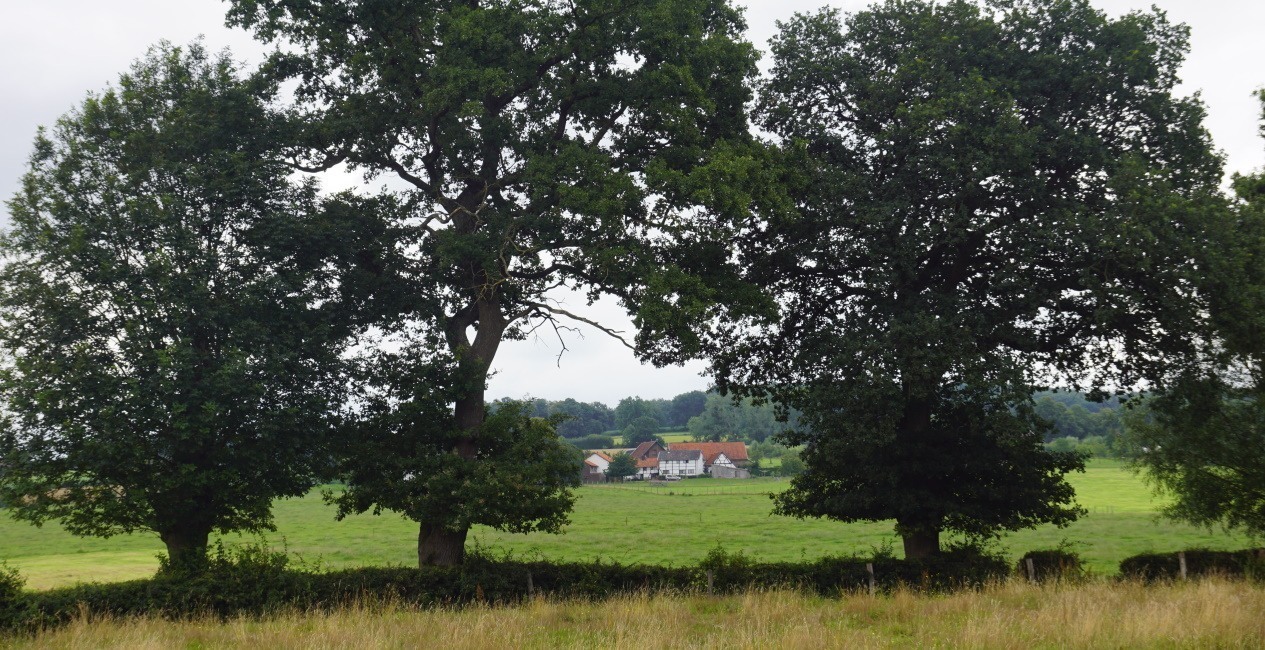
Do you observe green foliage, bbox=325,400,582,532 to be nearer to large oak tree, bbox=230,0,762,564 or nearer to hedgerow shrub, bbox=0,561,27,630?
large oak tree, bbox=230,0,762,564

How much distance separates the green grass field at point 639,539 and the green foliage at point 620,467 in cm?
5431

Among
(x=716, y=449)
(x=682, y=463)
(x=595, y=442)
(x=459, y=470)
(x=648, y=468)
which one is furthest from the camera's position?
(x=595, y=442)

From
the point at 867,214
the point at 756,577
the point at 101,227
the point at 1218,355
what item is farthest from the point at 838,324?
the point at 101,227

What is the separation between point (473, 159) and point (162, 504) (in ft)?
44.2

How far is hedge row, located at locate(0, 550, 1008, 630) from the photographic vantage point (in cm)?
1730

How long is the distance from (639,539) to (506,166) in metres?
31.5

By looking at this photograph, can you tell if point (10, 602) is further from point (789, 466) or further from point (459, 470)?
point (789, 466)

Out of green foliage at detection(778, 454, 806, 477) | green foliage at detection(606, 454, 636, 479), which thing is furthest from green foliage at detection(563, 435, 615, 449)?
green foliage at detection(778, 454, 806, 477)

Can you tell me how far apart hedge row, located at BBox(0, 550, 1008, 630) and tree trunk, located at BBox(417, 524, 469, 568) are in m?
1.76

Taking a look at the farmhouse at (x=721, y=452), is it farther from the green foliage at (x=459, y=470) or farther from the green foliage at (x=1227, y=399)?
the green foliage at (x=459, y=470)

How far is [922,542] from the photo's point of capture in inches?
977

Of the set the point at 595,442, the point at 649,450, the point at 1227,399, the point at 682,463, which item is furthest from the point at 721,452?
the point at 1227,399

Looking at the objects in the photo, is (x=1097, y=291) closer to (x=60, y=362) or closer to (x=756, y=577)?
(x=756, y=577)

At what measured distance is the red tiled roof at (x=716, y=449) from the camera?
150625 mm
